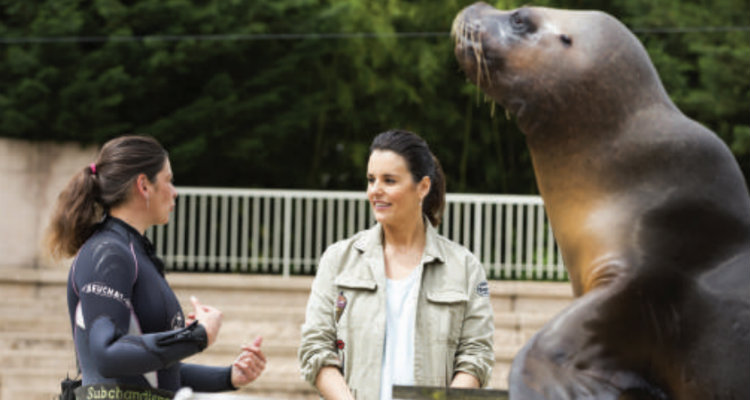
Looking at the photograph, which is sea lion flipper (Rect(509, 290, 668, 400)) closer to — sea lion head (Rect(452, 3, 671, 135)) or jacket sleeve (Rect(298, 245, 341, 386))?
sea lion head (Rect(452, 3, 671, 135))

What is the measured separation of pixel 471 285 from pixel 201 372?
845 millimetres

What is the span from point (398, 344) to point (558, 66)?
4.24 feet

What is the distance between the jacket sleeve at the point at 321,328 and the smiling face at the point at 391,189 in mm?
206

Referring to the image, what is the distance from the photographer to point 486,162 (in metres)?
13.4

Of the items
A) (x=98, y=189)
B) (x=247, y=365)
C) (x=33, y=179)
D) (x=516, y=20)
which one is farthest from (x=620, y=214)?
(x=33, y=179)

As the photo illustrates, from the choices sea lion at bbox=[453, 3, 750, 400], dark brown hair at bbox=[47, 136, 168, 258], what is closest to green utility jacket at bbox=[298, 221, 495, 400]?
dark brown hair at bbox=[47, 136, 168, 258]

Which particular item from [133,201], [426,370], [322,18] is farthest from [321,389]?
[322,18]

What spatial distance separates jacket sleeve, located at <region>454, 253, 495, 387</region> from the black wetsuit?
0.83m

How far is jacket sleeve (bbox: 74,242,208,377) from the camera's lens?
6.88ft

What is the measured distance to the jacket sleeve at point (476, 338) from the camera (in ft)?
8.67

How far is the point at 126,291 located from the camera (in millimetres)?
2197

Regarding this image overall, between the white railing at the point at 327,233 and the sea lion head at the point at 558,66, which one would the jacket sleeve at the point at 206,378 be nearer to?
the sea lion head at the point at 558,66

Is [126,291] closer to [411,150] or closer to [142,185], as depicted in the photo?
[142,185]

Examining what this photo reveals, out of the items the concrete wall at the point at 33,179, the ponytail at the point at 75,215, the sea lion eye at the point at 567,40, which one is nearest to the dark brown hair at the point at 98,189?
the ponytail at the point at 75,215
